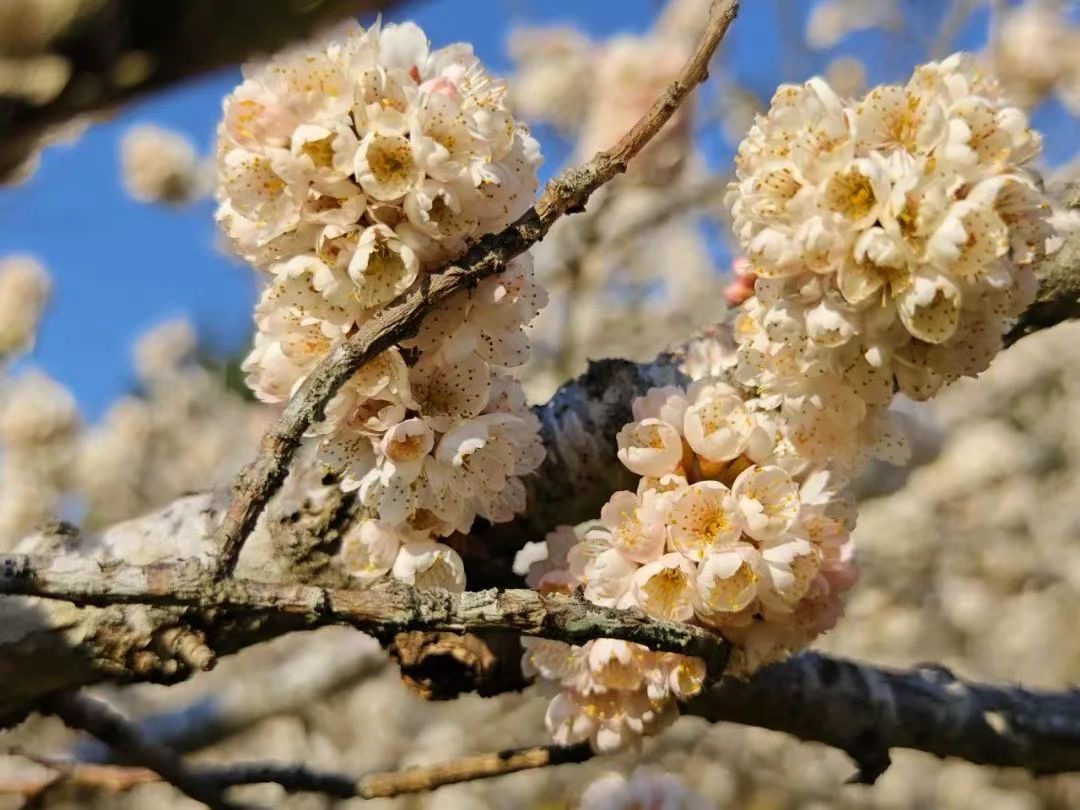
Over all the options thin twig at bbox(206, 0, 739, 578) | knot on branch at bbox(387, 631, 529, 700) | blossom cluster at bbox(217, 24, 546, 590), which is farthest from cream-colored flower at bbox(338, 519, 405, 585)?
thin twig at bbox(206, 0, 739, 578)

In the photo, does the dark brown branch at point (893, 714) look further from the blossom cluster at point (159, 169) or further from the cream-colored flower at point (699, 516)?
the blossom cluster at point (159, 169)

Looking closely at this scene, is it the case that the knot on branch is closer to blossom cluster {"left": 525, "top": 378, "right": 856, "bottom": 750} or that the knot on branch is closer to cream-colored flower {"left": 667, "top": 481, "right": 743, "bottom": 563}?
blossom cluster {"left": 525, "top": 378, "right": 856, "bottom": 750}

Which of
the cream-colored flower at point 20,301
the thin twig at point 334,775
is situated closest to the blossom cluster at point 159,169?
the cream-colored flower at point 20,301

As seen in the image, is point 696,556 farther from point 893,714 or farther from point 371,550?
point 893,714

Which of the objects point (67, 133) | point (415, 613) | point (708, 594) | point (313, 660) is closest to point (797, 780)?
point (313, 660)

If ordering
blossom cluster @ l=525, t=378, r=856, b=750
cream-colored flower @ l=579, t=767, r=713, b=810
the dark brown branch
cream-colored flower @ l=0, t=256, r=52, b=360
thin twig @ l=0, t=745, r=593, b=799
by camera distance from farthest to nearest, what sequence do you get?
cream-colored flower @ l=0, t=256, r=52, b=360 → cream-colored flower @ l=579, t=767, r=713, b=810 → the dark brown branch → thin twig @ l=0, t=745, r=593, b=799 → blossom cluster @ l=525, t=378, r=856, b=750

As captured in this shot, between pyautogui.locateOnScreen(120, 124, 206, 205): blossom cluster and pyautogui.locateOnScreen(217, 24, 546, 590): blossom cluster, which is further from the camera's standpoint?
pyautogui.locateOnScreen(120, 124, 206, 205): blossom cluster

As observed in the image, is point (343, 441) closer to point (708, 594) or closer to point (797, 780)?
point (708, 594)
